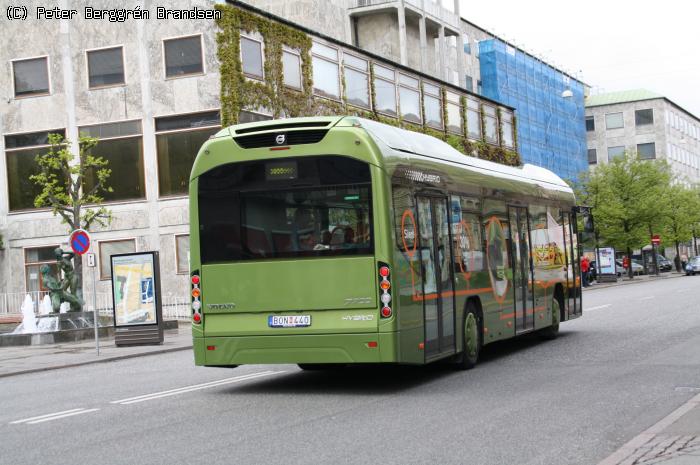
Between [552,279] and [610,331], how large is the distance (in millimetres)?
2602

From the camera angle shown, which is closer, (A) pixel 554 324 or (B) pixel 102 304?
(A) pixel 554 324

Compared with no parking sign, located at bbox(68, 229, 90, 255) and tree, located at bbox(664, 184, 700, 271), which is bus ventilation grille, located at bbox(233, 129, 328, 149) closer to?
no parking sign, located at bbox(68, 229, 90, 255)

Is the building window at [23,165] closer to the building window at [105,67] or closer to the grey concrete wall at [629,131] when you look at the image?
the building window at [105,67]

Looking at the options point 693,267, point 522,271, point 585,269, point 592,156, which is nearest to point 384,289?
point 522,271

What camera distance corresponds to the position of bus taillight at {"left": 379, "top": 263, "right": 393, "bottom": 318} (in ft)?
39.1

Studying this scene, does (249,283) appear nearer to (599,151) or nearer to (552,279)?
(552,279)

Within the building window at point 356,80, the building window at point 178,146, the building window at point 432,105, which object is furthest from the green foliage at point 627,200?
the building window at point 178,146

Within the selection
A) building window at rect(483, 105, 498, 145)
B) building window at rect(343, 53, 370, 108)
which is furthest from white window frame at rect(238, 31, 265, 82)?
building window at rect(483, 105, 498, 145)

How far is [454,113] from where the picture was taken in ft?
181

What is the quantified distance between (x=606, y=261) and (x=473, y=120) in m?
15.7

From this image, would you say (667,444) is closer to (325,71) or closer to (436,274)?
(436,274)

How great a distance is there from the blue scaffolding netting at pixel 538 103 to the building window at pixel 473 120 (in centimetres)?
2043

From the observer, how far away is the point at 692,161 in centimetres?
13500

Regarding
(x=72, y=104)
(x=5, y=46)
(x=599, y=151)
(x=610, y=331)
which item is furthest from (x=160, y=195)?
(x=599, y=151)
